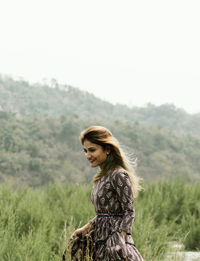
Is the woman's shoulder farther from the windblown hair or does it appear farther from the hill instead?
the hill

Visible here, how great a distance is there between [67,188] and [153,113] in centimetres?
8036

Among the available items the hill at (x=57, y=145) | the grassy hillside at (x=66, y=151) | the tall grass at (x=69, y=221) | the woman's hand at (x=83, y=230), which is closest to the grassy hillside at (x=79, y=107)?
the hill at (x=57, y=145)

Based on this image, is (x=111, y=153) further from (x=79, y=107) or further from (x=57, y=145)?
(x=79, y=107)

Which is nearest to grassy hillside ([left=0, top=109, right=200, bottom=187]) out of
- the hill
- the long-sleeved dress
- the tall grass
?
the hill

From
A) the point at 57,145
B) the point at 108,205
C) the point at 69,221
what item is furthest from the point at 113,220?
the point at 57,145

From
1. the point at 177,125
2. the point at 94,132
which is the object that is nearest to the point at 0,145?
the point at 94,132

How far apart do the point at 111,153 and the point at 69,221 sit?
3.12 m

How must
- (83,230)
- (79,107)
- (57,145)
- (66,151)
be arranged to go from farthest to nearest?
(79,107) → (57,145) → (66,151) → (83,230)

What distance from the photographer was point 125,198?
9.02ft

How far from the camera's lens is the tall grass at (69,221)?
14.4ft

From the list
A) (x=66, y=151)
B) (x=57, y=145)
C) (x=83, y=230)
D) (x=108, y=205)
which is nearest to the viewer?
(x=108, y=205)

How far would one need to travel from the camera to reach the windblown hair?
113 inches

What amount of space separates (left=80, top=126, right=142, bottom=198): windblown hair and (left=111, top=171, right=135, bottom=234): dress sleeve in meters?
0.10

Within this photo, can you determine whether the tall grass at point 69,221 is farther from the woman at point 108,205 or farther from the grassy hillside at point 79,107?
the grassy hillside at point 79,107
